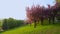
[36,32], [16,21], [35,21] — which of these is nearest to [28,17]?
[35,21]

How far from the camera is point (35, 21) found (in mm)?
15578

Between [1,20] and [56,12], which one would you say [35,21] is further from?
[1,20]

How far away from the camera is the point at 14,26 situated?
19.9 meters

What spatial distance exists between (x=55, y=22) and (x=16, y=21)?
509 centimetres

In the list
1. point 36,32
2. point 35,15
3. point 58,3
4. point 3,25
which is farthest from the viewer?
point 3,25

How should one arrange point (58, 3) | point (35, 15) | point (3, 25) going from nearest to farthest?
point (35, 15) → point (58, 3) → point (3, 25)

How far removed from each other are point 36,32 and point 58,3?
427 cm

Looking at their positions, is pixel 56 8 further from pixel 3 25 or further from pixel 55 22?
pixel 3 25

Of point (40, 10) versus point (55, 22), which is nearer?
point (40, 10)

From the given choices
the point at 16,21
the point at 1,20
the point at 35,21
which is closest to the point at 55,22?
the point at 35,21

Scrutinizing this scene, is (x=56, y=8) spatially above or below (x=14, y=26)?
above

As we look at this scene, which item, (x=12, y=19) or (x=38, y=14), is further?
(x=12, y=19)

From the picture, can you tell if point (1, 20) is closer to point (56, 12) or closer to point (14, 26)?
point (14, 26)

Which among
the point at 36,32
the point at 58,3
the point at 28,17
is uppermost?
the point at 58,3
